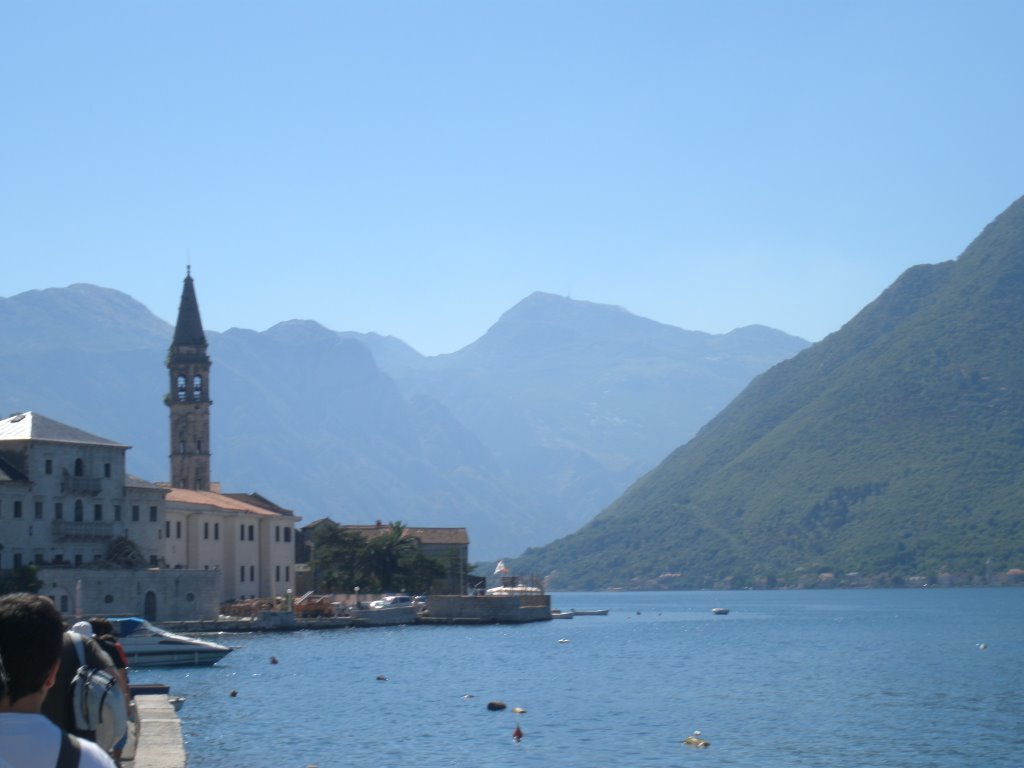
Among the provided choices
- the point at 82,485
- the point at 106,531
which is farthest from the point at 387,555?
the point at 82,485

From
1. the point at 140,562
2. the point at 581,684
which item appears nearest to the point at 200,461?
the point at 140,562

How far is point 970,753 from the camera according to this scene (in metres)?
36.6

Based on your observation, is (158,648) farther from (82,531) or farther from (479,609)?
(479,609)

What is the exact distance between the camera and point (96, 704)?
35.2ft

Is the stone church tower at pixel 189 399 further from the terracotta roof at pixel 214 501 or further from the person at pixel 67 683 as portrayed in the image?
the person at pixel 67 683

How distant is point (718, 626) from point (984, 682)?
55679mm

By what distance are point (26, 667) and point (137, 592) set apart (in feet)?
255

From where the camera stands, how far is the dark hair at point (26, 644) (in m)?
6.83

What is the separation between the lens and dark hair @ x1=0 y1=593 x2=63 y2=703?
6.83 m

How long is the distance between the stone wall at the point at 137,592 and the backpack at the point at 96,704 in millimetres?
66237

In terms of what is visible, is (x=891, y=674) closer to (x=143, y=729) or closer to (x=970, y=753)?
(x=970, y=753)

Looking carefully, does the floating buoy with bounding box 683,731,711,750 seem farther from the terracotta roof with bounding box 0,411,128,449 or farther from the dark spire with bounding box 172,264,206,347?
the dark spire with bounding box 172,264,206,347

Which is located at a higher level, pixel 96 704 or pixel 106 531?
pixel 106 531

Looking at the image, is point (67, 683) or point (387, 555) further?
point (387, 555)
